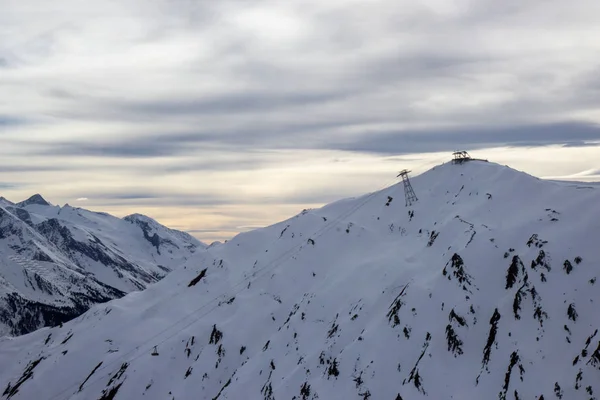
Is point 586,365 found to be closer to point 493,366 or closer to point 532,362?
point 532,362

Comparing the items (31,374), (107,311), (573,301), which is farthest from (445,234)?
(31,374)

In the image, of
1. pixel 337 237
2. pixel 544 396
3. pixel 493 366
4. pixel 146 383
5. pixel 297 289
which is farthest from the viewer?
pixel 337 237

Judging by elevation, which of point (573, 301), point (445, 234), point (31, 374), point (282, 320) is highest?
point (445, 234)

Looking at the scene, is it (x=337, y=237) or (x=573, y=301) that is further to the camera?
(x=337, y=237)

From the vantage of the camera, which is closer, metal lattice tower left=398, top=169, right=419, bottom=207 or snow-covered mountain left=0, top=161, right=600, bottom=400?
snow-covered mountain left=0, top=161, right=600, bottom=400

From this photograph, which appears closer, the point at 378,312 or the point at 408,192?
the point at 378,312

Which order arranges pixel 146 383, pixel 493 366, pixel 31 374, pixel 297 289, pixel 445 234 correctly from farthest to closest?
1. pixel 31 374
2. pixel 297 289
3. pixel 146 383
4. pixel 445 234
5. pixel 493 366

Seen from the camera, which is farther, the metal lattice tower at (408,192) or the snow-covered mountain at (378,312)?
the metal lattice tower at (408,192)

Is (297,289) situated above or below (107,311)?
above
